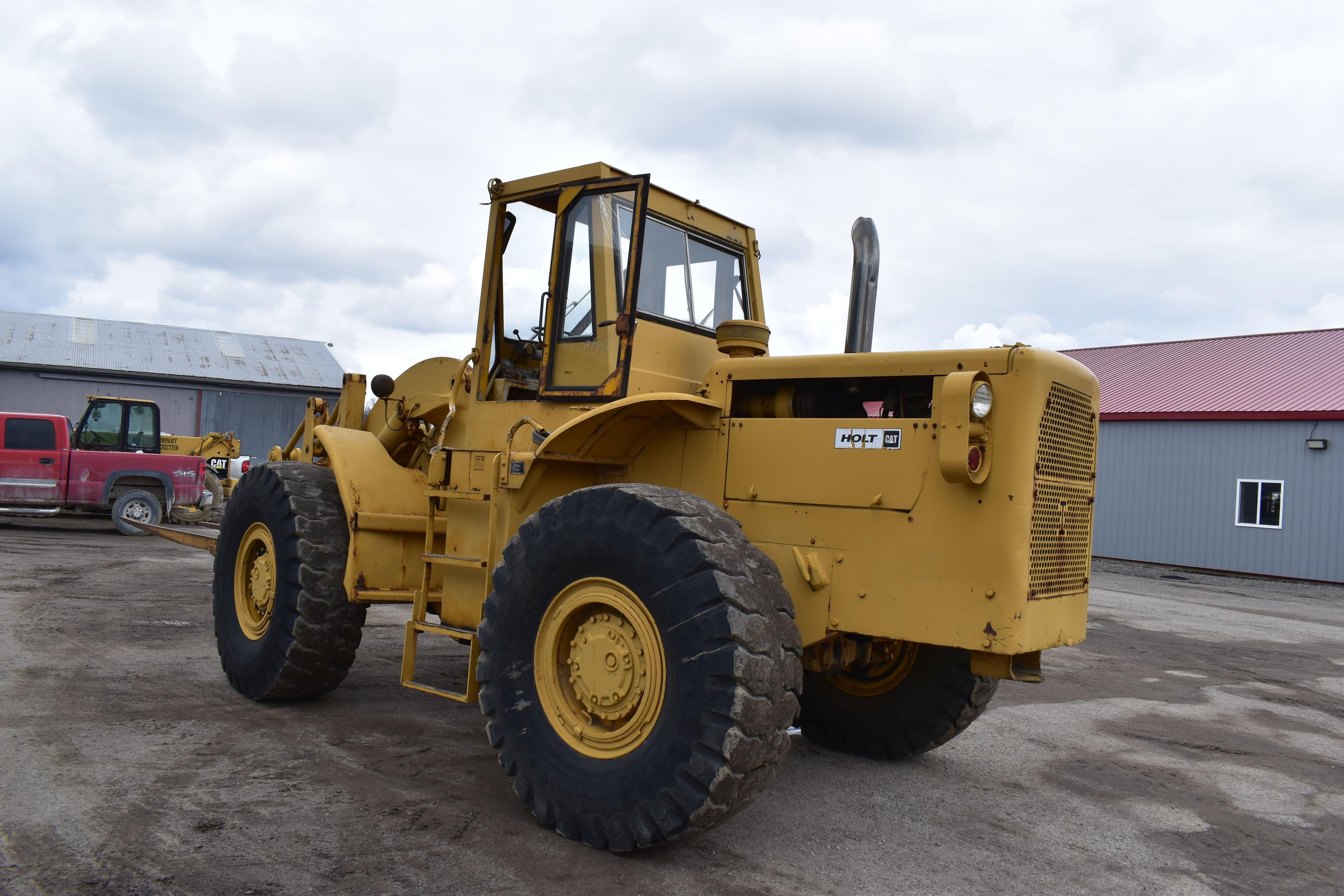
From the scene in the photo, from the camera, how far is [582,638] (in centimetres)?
415

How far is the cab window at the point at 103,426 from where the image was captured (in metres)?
17.9

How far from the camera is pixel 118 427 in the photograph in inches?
715

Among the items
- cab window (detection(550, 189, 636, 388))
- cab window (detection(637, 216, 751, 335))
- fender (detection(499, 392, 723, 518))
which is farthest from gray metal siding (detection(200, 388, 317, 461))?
fender (detection(499, 392, 723, 518))

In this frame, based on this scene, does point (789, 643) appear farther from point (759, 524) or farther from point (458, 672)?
point (458, 672)

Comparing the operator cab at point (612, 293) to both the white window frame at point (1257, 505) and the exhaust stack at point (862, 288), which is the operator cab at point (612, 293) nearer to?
the exhaust stack at point (862, 288)

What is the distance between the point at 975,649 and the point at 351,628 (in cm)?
378

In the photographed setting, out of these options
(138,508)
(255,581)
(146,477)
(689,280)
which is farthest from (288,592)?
(146,477)

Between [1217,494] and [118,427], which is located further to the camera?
[1217,494]

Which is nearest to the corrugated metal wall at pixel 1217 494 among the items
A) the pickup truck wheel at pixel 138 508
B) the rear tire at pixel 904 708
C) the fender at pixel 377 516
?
the rear tire at pixel 904 708

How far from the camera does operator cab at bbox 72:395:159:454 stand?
58.7ft

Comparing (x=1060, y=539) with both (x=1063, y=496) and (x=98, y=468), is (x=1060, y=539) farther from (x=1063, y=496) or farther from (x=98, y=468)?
(x=98, y=468)

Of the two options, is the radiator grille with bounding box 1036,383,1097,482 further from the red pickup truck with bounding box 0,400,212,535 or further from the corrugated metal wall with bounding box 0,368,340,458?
the corrugated metal wall with bounding box 0,368,340,458

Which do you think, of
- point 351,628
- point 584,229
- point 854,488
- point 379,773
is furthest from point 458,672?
point 854,488

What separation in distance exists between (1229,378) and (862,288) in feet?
73.0
